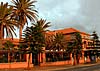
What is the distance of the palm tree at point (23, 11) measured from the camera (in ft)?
197

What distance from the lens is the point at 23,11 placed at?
2363 inches

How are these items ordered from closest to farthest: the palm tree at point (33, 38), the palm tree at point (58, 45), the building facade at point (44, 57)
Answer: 1. the palm tree at point (33, 38)
2. the building facade at point (44, 57)
3. the palm tree at point (58, 45)

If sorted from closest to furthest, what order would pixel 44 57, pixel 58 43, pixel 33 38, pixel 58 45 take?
pixel 33 38, pixel 44 57, pixel 58 45, pixel 58 43

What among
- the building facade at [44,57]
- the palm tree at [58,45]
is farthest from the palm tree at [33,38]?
the palm tree at [58,45]

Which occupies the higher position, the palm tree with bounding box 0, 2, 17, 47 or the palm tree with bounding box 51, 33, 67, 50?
the palm tree with bounding box 0, 2, 17, 47

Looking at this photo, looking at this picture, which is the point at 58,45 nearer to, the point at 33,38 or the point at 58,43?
the point at 58,43

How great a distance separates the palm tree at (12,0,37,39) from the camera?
60.0 meters

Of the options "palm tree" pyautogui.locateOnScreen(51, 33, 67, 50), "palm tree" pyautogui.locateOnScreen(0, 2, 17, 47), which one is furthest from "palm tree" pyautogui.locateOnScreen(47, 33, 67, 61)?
"palm tree" pyautogui.locateOnScreen(0, 2, 17, 47)

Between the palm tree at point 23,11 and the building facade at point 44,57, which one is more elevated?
the palm tree at point 23,11

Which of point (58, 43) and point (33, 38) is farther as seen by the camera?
point (58, 43)

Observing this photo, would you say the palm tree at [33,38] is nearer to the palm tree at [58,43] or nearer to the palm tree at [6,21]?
the palm tree at [6,21]

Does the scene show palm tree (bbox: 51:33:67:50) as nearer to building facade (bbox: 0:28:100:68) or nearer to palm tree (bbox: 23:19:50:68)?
building facade (bbox: 0:28:100:68)

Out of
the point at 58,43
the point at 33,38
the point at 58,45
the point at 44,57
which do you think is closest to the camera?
the point at 33,38

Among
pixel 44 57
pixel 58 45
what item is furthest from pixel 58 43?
pixel 44 57
